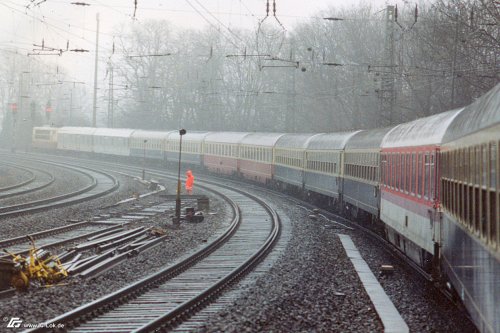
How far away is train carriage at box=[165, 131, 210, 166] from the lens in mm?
63312

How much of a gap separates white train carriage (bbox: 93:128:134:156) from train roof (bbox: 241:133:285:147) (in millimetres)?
23699

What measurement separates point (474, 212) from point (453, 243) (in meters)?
2.95

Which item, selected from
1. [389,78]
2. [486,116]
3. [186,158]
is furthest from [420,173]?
[186,158]

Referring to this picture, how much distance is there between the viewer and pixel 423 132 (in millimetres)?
16141

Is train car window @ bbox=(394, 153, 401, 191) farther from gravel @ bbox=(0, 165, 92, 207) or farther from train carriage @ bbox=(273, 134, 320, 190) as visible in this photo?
train carriage @ bbox=(273, 134, 320, 190)

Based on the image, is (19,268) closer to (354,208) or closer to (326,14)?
(354,208)

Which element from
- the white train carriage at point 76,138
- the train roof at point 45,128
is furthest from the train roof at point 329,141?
the train roof at point 45,128

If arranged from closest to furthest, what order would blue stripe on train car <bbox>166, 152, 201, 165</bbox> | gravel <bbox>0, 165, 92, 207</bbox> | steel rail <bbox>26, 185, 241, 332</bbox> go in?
steel rail <bbox>26, 185, 241, 332</bbox> → gravel <bbox>0, 165, 92, 207</bbox> → blue stripe on train car <bbox>166, 152, 201, 165</bbox>

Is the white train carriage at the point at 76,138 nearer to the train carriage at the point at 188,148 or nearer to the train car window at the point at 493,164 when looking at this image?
the train carriage at the point at 188,148

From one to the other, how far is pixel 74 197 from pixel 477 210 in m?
30.8

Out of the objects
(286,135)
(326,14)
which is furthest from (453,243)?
(326,14)

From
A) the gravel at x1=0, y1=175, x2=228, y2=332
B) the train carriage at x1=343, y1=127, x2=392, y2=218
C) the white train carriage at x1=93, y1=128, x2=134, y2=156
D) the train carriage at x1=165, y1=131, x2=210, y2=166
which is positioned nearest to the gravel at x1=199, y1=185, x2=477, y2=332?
the gravel at x1=0, y1=175, x2=228, y2=332

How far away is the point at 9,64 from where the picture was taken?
110 meters

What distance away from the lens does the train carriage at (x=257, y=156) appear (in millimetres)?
48688
